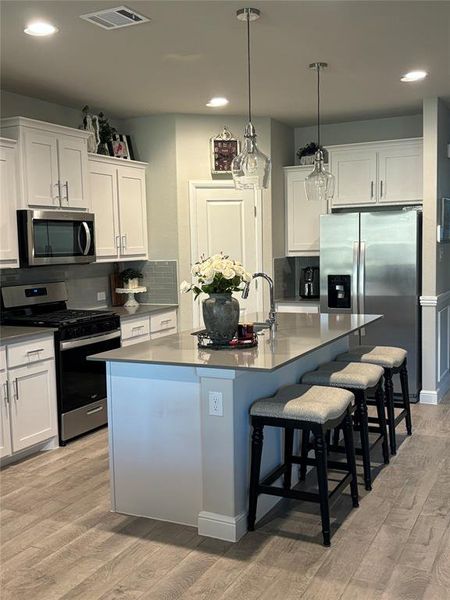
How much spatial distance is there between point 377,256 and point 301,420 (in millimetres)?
2909

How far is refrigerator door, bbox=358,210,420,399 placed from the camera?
17.9 ft

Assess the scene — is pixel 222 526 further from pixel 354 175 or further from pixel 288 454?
pixel 354 175

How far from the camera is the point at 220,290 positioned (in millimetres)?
3449

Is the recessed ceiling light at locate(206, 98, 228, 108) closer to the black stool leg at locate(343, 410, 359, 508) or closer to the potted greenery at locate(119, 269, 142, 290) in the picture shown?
the potted greenery at locate(119, 269, 142, 290)

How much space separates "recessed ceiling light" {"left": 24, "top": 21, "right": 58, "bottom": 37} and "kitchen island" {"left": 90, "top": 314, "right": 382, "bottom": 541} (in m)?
1.78

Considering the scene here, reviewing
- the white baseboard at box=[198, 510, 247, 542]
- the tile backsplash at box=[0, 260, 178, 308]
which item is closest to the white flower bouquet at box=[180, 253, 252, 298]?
the white baseboard at box=[198, 510, 247, 542]

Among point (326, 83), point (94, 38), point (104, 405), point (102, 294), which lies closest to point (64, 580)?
point (104, 405)

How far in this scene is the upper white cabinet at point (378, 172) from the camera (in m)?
5.75

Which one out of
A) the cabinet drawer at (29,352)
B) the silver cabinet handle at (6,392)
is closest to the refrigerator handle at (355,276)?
the cabinet drawer at (29,352)

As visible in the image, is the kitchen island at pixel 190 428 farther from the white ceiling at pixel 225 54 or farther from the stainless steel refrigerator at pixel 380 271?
the stainless steel refrigerator at pixel 380 271

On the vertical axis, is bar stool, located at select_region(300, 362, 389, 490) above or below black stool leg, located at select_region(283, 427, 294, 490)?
above

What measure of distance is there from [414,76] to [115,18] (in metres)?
2.37

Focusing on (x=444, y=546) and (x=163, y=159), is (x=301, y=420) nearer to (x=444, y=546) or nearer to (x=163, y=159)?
(x=444, y=546)

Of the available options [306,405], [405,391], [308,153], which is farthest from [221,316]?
[308,153]
